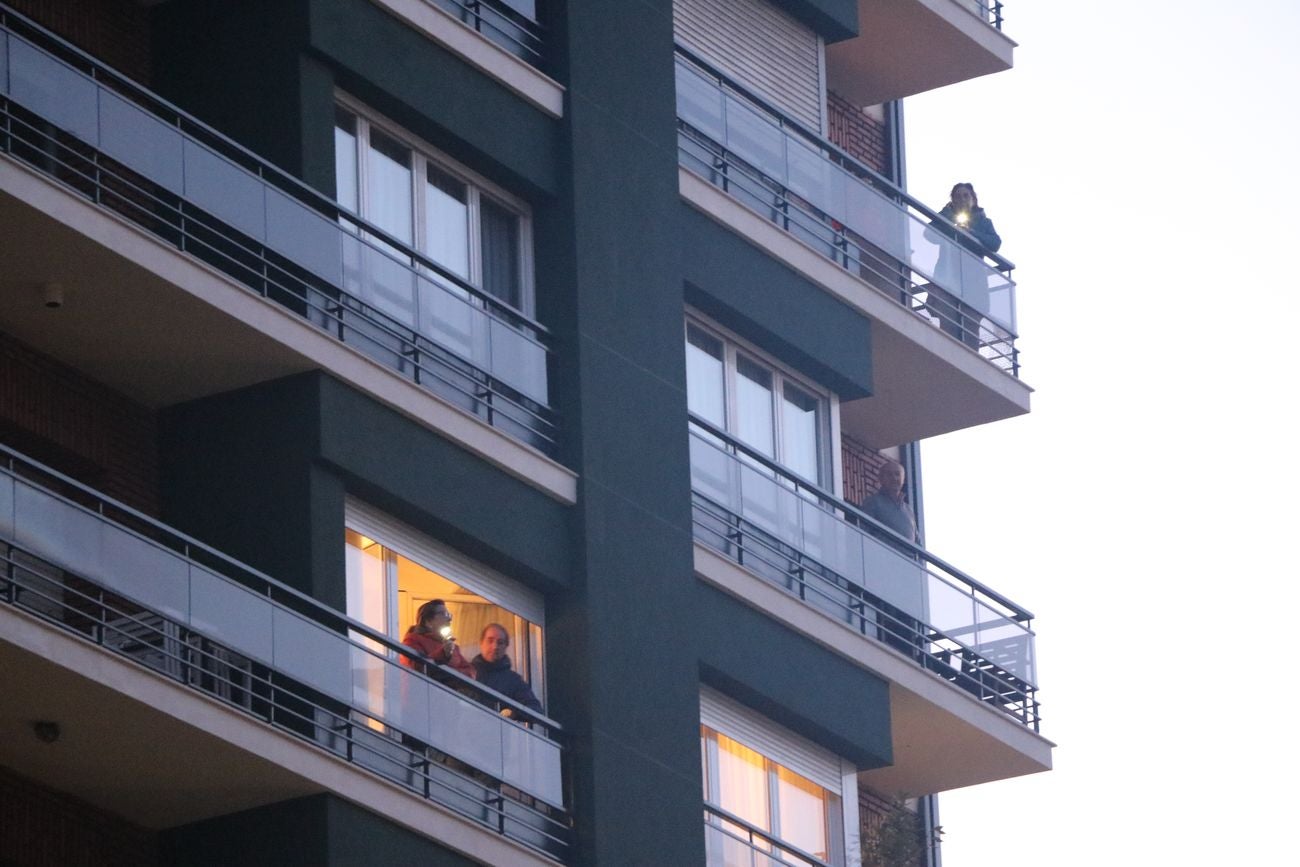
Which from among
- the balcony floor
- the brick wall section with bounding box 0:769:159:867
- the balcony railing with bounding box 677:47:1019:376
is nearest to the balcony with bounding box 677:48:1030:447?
the balcony railing with bounding box 677:47:1019:376

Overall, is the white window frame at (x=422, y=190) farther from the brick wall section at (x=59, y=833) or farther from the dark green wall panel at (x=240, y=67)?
the brick wall section at (x=59, y=833)

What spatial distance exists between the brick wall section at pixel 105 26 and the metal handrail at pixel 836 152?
5.74m

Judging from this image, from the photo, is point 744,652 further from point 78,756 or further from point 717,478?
point 78,756

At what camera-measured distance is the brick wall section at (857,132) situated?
34.5 m

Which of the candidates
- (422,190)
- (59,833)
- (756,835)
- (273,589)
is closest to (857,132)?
(422,190)

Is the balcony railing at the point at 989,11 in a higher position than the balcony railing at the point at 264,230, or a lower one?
higher

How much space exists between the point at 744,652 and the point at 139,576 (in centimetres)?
714

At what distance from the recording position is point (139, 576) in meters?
22.7

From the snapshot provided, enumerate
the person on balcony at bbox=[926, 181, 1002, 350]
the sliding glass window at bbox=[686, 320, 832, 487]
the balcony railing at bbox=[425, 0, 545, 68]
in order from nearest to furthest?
the balcony railing at bbox=[425, 0, 545, 68] → the sliding glass window at bbox=[686, 320, 832, 487] → the person on balcony at bbox=[926, 181, 1002, 350]

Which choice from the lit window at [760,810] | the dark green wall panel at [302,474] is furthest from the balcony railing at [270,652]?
the lit window at [760,810]

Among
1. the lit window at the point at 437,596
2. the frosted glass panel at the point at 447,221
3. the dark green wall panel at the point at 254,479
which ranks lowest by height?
the lit window at the point at 437,596

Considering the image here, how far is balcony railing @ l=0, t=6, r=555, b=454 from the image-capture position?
78.1ft

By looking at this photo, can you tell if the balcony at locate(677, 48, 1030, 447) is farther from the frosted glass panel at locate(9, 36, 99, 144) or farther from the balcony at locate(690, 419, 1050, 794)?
the frosted glass panel at locate(9, 36, 99, 144)

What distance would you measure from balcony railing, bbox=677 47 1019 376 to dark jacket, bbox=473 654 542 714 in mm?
6301
